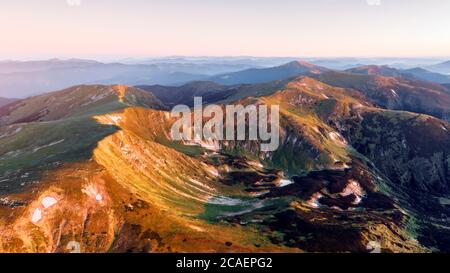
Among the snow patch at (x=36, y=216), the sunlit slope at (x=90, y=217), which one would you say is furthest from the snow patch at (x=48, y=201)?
the snow patch at (x=36, y=216)

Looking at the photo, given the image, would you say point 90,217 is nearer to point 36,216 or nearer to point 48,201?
point 48,201

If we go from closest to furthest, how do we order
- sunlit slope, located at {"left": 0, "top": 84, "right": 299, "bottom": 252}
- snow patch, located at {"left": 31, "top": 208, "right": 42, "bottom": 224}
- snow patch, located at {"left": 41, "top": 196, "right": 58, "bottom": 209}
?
sunlit slope, located at {"left": 0, "top": 84, "right": 299, "bottom": 252}, snow patch, located at {"left": 31, "top": 208, "right": 42, "bottom": 224}, snow patch, located at {"left": 41, "top": 196, "right": 58, "bottom": 209}

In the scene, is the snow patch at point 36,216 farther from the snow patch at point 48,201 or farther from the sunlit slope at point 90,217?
the snow patch at point 48,201

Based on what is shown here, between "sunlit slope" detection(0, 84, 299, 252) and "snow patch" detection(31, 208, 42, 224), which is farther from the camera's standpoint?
"snow patch" detection(31, 208, 42, 224)

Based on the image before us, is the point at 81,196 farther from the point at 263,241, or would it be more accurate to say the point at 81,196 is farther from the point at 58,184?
the point at 263,241

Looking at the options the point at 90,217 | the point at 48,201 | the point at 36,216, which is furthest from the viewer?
the point at 90,217

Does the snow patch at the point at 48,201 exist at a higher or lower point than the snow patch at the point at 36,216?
higher

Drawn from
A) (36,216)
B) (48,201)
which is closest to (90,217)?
(48,201)

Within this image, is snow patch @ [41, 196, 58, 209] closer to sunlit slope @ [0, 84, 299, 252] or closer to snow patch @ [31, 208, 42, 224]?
sunlit slope @ [0, 84, 299, 252]

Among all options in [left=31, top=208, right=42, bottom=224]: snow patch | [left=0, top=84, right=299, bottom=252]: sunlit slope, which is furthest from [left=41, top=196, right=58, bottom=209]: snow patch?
[left=31, top=208, right=42, bottom=224]: snow patch

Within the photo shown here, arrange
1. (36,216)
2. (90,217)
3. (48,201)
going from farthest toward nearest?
1. (90,217)
2. (48,201)
3. (36,216)
